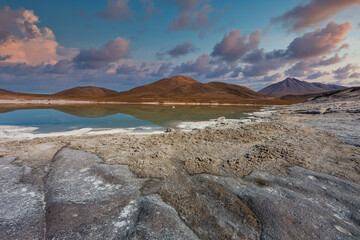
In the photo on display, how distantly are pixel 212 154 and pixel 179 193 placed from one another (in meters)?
3.36

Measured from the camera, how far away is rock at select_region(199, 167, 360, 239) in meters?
3.29

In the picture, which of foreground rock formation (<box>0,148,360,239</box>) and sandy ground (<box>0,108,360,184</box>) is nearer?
foreground rock formation (<box>0,148,360,239</box>)

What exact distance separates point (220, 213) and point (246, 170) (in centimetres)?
261

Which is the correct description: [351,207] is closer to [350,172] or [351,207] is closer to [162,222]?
[350,172]

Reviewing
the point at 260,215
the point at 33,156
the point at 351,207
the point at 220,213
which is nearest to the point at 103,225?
the point at 220,213

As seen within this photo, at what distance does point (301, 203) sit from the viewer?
4070 millimetres

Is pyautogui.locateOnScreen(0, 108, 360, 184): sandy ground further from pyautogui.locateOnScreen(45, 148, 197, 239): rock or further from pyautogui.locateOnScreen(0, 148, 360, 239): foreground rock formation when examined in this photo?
pyautogui.locateOnScreen(45, 148, 197, 239): rock

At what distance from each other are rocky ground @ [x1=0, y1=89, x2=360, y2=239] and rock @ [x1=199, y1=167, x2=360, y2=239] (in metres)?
0.02

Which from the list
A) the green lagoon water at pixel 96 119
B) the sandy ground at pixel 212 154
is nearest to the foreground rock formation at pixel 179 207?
the sandy ground at pixel 212 154

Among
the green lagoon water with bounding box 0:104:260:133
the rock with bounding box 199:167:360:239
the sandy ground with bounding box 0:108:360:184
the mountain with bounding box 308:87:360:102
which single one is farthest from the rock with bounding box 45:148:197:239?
the mountain with bounding box 308:87:360:102

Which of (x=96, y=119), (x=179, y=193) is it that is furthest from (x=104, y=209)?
(x=96, y=119)

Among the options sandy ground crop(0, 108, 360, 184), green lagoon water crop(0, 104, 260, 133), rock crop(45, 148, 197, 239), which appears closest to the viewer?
rock crop(45, 148, 197, 239)

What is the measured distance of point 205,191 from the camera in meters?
4.66

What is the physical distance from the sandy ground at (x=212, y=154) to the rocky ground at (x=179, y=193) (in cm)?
4
